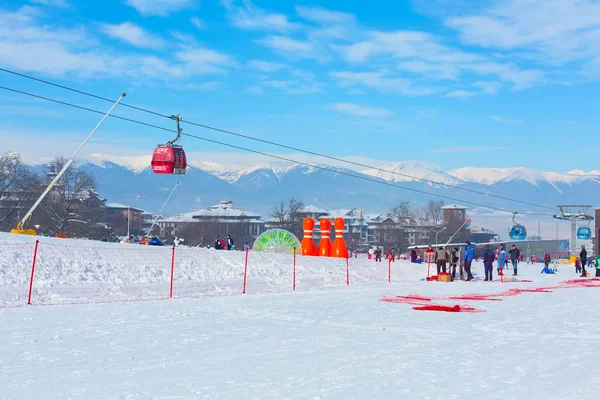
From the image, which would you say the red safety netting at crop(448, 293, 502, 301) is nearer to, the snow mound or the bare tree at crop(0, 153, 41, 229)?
the snow mound

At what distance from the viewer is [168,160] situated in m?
30.7

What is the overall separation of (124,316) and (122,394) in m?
8.01

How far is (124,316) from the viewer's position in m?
15.9

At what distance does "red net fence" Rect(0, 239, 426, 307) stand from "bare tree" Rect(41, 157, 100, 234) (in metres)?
47.2

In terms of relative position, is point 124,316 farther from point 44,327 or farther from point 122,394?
point 122,394

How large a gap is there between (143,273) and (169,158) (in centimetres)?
526

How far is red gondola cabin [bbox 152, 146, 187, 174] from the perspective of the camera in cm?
3075

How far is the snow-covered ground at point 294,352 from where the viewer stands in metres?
8.47

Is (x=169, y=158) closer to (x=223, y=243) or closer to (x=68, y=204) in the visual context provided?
(x=223, y=243)

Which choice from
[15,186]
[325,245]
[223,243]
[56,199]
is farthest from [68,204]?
[325,245]

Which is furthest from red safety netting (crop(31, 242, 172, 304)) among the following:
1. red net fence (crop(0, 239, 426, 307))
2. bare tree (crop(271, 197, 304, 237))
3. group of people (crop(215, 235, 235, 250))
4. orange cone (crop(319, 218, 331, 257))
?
bare tree (crop(271, 197, 304, 237))

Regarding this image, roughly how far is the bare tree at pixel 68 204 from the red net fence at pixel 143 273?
1858 inches

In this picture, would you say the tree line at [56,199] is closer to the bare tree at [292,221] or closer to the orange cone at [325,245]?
the bare tree at [292,221]

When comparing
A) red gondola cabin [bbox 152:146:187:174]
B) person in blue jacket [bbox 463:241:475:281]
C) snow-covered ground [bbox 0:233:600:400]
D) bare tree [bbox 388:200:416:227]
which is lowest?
snow-covered ground [bbox 0:233:600:400]
